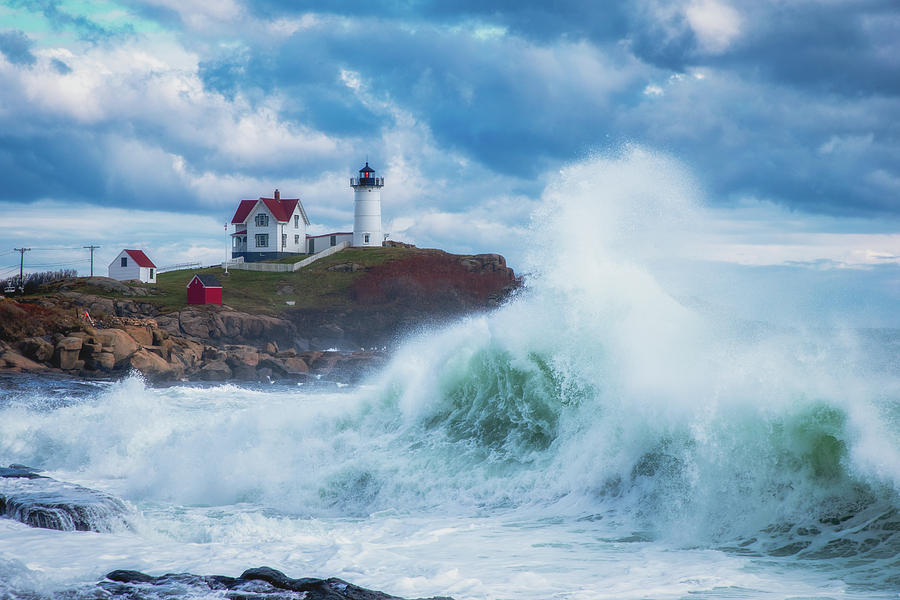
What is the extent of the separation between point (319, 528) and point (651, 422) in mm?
4080

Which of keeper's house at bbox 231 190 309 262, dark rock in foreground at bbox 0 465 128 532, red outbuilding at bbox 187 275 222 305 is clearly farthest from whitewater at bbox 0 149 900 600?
keeper's house at bbox 231 190 309 262

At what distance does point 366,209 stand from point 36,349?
3968 centimetres

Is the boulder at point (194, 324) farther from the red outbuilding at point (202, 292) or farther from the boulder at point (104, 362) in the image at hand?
the boulder at point (104, 362)

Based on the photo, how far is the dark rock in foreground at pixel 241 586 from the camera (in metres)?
5.56

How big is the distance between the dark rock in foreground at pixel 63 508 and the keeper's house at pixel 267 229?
57488mm

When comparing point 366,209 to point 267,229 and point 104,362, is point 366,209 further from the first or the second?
point 104,362

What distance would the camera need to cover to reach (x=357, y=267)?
5872cm

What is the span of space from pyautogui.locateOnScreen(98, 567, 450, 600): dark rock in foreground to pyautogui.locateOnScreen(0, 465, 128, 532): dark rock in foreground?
1827 mm

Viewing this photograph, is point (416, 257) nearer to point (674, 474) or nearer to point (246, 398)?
point (246, 398)

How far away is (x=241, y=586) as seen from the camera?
573 cm

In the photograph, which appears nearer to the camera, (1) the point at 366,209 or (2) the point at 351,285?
(2) the point at 351,285

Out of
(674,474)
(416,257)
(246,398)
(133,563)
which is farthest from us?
(416,257)

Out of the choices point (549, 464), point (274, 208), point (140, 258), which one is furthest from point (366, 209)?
point (549, 464)

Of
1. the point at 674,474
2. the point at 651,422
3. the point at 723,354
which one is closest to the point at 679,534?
the point at 674,474
